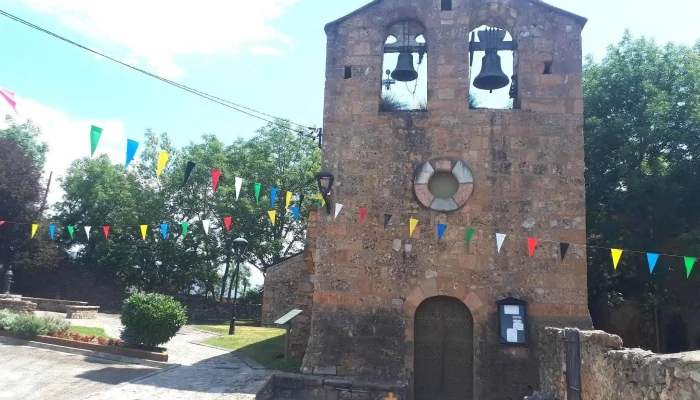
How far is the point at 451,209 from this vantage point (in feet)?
33.8

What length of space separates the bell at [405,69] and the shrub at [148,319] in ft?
23.6

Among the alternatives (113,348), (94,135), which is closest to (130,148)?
(94,135)

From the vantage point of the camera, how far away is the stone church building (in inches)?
389

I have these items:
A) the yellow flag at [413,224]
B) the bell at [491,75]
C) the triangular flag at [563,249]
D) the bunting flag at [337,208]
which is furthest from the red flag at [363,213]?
the triangular flag at [563,249]

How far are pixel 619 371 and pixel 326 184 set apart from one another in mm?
6461

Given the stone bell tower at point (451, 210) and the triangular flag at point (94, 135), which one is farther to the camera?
the stone bell tower at point (451, 210)

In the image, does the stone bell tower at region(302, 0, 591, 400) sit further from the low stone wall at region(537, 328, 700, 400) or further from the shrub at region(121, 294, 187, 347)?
the shrub at region(121, 294, 187, 347)

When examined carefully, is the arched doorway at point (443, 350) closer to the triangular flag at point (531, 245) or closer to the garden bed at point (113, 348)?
the triangular flag at point (531, 245)

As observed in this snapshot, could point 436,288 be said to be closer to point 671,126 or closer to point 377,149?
point 377,149

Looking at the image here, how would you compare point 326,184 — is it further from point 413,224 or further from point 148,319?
point 148,319

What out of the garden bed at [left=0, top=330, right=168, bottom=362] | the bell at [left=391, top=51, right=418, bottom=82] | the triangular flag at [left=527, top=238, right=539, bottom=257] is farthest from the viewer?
the bell at [left=391, top=51, right=418, bottom=82]

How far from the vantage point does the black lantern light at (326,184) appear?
1050 cm

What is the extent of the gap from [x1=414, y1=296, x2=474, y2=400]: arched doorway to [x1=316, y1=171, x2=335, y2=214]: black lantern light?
282cm

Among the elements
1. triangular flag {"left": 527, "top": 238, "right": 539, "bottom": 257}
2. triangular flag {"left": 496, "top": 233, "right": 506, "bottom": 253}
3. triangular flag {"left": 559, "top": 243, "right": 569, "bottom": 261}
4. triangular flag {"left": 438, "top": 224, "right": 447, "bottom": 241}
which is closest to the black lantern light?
triangular flag {"left": 438, "top": 224, "right": 447, "bottom": 241}
